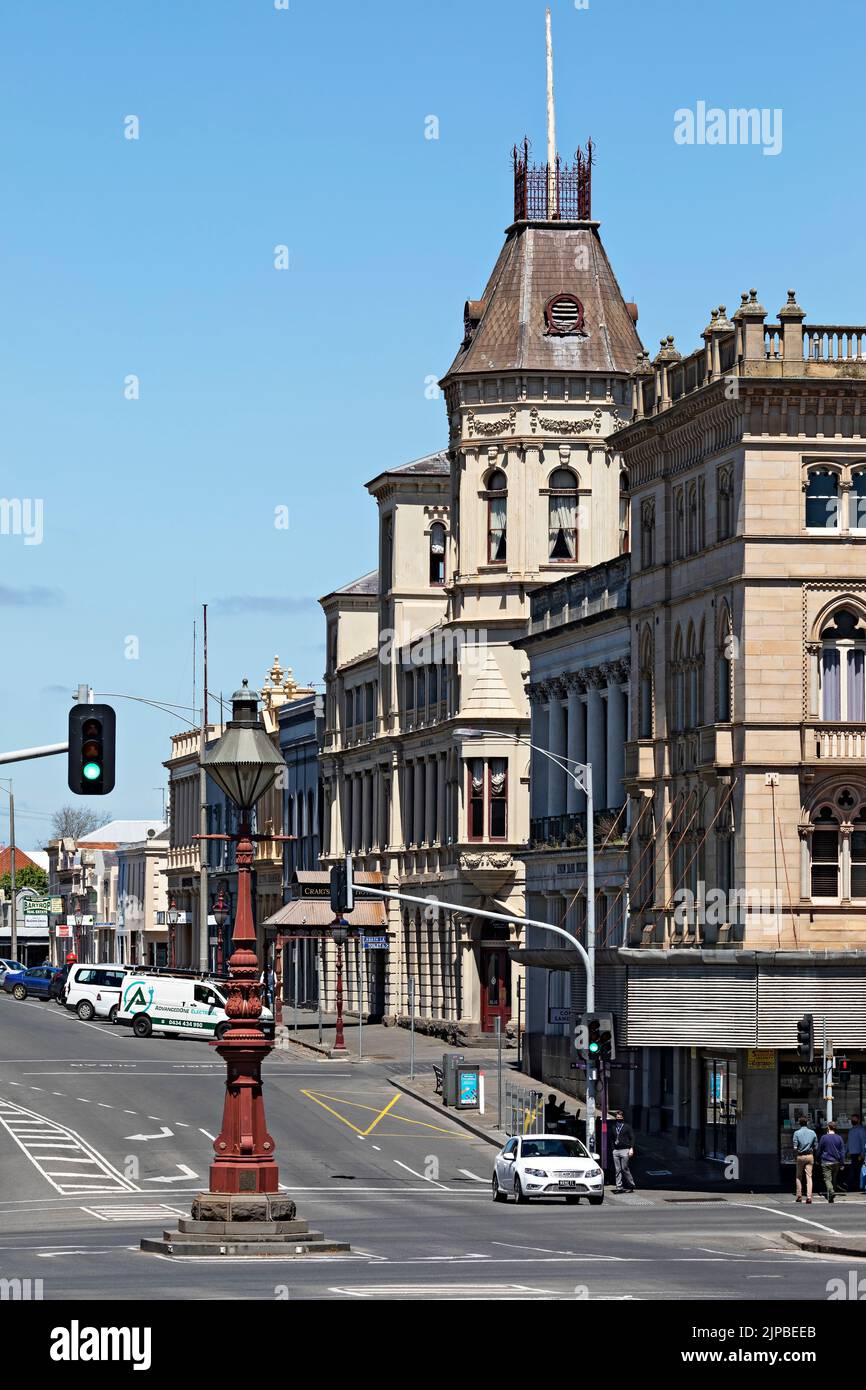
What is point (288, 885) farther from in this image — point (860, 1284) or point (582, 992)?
point (860, 1284)

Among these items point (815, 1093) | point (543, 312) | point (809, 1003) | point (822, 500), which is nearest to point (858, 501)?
point (822, 500)

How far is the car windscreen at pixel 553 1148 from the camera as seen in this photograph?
44156mm

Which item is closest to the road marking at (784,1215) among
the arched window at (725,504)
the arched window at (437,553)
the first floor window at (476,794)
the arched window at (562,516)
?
the arched window at (725,504)

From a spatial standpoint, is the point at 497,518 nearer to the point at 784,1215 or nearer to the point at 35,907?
the point at 784,1215

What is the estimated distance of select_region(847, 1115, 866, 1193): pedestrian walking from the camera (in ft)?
157

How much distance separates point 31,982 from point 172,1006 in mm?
27720

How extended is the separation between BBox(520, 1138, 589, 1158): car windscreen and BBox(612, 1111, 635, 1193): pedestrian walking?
3267 millimetres

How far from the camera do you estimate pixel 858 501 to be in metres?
52.3

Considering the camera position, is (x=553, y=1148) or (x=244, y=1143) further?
(x=553, y=1148)

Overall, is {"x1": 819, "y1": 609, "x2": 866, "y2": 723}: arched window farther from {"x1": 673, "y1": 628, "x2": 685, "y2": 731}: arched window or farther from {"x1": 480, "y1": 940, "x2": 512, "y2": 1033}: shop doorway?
{"x1": 480, "y1": 940, "x2": 512, "y2": 1033}: shop doorway

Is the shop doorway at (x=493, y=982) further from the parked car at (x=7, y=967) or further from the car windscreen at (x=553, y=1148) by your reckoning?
the parked car at (x=7, y=967)

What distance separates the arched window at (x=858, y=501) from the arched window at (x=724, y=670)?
330 cm

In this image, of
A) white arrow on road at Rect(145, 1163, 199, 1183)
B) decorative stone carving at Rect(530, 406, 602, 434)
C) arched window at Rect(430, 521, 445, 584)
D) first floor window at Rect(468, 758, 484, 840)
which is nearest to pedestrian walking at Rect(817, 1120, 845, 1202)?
white arrow on road at Rect(145, 1163, 199, 1183)
